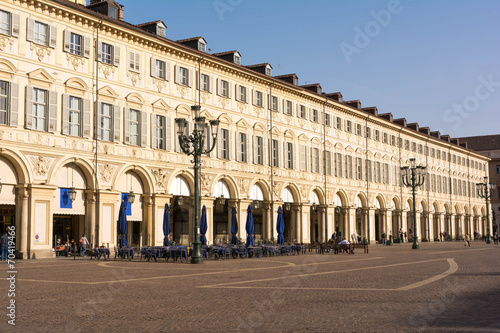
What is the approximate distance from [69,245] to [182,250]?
8.62 meters

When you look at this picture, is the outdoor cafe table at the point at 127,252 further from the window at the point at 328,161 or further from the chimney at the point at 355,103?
the chimney at the point at 355,103

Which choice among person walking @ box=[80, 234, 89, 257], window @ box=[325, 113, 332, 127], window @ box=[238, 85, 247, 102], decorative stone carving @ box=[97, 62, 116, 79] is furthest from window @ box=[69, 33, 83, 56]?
window @ box=[325, 113, 332, 127]

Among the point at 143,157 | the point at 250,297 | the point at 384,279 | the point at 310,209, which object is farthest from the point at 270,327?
the point at 310,209

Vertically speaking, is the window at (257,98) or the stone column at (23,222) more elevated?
the window at (257,98)

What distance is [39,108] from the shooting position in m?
32.9

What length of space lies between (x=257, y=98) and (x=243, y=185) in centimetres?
727

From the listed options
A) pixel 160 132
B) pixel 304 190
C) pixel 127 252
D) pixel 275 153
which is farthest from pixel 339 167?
pixel 127 252

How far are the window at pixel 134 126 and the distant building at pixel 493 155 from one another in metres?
80.3

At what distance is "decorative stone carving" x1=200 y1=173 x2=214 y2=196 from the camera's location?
42.7m

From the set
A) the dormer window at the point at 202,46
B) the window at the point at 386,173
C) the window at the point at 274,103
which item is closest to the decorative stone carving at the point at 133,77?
the dormer window at the point at 202,46

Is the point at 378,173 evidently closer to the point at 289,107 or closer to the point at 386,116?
the point at 386,116

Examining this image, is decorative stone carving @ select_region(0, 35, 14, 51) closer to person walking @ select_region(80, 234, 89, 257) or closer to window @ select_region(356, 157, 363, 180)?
person walking @ select_region(80, 234, 89, 257)

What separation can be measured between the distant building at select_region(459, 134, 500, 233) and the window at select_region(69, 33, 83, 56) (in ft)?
278

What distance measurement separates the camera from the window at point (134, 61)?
3841cm
